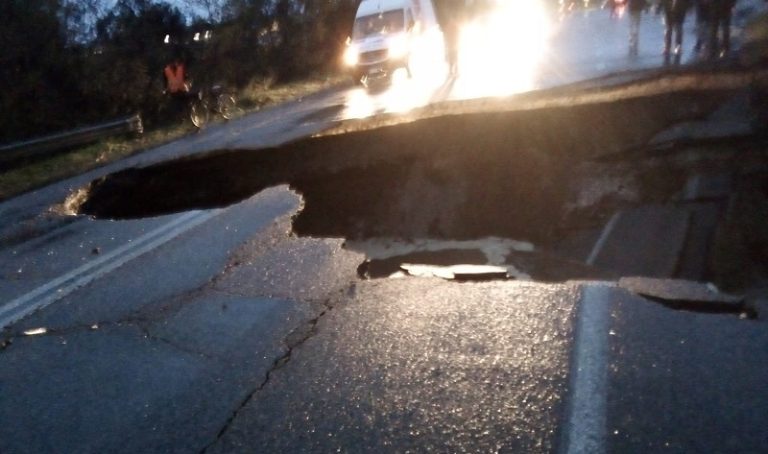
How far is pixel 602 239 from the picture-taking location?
26.2ft

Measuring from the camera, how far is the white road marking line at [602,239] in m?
7.75

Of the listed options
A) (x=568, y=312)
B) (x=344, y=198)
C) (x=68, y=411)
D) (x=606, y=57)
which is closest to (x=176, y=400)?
(x=68, y=411)

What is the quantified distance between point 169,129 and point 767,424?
1804cm

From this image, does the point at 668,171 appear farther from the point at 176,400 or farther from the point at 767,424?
the point at 176,400

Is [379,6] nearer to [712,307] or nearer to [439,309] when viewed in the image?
[439,309]

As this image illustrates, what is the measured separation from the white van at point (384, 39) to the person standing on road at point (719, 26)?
427 inches

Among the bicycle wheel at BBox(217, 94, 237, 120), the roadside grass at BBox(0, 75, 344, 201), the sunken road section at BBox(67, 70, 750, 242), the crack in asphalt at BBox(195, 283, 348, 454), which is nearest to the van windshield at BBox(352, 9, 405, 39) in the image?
the roadside grass at BBox(0, 75, 344, 201)

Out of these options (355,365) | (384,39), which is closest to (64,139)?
(384,39)

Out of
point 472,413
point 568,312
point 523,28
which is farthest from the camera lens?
point 523,28

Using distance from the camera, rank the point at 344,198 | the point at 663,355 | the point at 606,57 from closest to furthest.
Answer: the point at 663,355 → the point at 344,198 → the point at 606,57

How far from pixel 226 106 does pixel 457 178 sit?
44.9 feet

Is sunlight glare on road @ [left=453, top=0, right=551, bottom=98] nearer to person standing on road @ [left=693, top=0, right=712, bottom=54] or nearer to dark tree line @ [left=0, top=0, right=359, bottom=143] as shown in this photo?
person standing on road @ [left=693, top=0, right=712, bottom=54]

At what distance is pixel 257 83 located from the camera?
29172 millimetres

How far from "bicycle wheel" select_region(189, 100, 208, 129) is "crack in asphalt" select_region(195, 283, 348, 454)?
14609 mm
